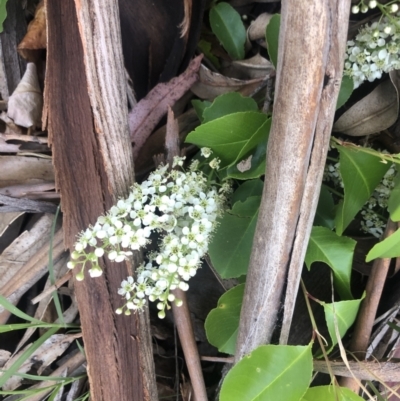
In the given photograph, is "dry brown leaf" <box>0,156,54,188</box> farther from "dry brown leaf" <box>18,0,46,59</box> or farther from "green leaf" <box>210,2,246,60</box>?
"green leaf" <box>210,2,246,60</box>

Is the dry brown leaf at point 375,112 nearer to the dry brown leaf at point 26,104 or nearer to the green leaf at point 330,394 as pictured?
the green leaf at point 330,394

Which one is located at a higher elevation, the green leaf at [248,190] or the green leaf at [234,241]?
the green leaf at [248,190]

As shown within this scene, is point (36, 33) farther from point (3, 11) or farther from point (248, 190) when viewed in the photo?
point (248, 190)

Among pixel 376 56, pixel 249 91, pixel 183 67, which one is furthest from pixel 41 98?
pixel 376 56

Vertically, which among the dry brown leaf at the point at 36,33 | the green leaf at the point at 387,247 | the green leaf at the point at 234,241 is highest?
the dry brown leaf at the point at 36,33

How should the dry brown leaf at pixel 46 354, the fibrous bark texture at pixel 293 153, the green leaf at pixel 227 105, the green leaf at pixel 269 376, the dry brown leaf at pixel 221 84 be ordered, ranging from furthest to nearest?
the dry brown leaf at pixel 46 354 < the dry brown leaf at pixel 221 84 < the green leaf at pixel 227 105 < the green leaf at pixel 269 376 < the fibrous bark texture at pixel 293 153

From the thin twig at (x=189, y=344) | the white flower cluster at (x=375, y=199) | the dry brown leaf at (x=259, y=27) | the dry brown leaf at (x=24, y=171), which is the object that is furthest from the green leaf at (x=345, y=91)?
the dry brown leaf at (x=24, y=171)

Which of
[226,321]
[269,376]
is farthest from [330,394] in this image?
[226,321]

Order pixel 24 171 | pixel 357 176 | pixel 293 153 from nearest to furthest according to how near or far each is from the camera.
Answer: pixel 293 153 < pixel 357 176 < pixel 24 171
